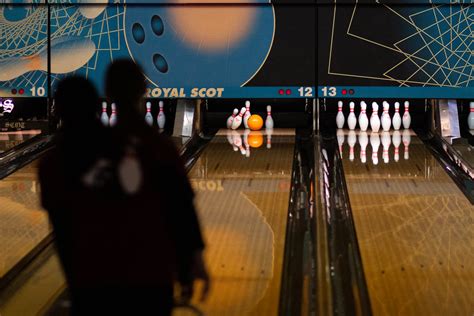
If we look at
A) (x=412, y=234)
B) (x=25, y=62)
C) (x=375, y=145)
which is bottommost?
(x=412, y=234)

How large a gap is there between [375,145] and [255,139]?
86 centimetres

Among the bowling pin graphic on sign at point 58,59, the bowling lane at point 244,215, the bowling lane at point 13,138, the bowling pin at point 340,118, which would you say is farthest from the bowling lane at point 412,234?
the bowling lane at point 13,138

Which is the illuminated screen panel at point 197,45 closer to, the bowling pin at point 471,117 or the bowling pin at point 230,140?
the bowling pin at point 230,140

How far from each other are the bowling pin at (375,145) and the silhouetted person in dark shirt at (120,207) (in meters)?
3.50

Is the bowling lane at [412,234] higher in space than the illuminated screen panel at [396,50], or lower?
lower

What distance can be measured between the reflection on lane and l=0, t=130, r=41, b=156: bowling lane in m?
0.66

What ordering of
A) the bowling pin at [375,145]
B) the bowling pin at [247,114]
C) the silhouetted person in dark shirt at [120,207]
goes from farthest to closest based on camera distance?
the bowling pin at [247,114]
the bowling pin at [375,145]
the silhouetted person in dark shirt at [120,207]

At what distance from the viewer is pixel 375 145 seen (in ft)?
18.2

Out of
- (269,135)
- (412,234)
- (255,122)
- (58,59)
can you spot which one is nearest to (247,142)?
(269,135)

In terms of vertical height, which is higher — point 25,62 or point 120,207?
point 25,62

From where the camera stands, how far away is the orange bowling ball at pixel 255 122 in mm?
6219

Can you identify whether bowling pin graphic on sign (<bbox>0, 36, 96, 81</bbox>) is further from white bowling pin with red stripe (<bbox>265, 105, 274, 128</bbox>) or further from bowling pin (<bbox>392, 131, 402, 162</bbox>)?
bowling pin (<bbox>392, 131, 402, 162</bbox>)

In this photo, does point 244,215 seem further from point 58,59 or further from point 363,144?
point 58,59

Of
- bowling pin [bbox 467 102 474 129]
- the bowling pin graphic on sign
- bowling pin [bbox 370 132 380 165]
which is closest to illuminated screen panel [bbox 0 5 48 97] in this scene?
the bowling pin graphic on sign
